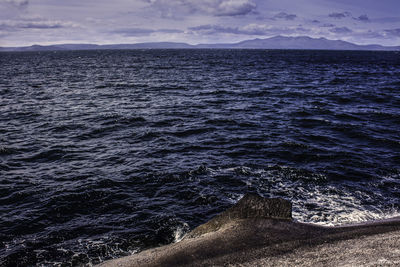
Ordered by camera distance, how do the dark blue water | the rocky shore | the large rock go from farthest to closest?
the dark blue water → the large rock → the rocky shore

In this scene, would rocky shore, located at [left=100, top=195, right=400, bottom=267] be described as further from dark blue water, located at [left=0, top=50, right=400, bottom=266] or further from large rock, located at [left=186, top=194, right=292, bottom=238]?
dark blue water, located at [left=0, top=50, right=400, bottom=266]

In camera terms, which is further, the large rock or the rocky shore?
the large rock

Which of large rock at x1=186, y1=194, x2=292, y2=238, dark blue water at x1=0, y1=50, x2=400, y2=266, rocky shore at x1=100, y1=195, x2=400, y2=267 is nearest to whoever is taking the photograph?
rocky shore at x1=100, y1=195, x2=400, y2=267

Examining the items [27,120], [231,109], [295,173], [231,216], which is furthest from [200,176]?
[27,120]

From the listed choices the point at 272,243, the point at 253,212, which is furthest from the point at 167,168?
the point at 272,243

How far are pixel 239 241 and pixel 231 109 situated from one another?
23.0 m

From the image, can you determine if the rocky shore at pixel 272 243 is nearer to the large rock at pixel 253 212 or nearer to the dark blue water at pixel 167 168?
the large rock at pixel 253 212

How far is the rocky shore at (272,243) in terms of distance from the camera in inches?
252

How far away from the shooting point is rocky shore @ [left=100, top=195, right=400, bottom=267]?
21.0 ft

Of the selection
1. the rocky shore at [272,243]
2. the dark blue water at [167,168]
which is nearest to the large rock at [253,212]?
the rocky shore at [272,243]

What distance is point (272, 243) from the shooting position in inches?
288

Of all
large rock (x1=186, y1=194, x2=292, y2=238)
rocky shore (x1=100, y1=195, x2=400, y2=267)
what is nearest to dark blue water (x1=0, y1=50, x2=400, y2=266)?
large rock (x1=186, y1=194, x2=292, y2=238)

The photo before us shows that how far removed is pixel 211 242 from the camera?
25.1ft

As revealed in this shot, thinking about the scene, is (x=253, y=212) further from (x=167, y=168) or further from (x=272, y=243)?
(x=167, y=168)
